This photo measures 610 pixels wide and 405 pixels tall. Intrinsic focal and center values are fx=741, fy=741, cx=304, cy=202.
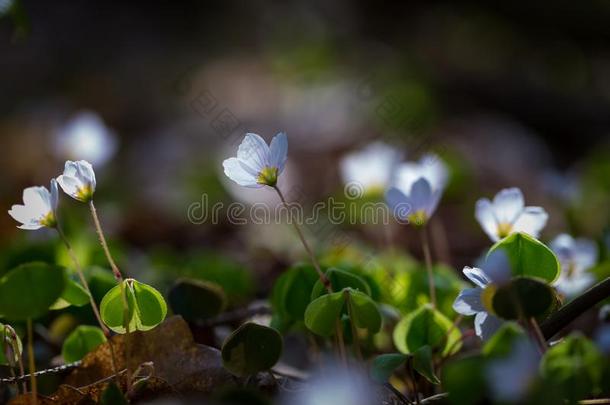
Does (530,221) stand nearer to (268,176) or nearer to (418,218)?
(418,218)

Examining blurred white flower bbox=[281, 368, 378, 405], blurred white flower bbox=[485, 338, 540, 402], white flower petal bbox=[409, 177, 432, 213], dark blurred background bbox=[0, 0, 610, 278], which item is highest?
dark blurred background bbox=[0, 0, 610, 278]

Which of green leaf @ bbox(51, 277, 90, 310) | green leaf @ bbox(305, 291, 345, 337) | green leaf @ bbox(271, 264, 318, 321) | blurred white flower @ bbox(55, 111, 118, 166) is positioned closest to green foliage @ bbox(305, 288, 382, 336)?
green leaf @ bbox(305, 291, 345, 337)

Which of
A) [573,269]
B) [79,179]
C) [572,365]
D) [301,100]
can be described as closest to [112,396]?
[79,179]

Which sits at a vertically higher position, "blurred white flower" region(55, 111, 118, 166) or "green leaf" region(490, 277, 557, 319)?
"blurred white flower" region(55, 111, 118, 166)

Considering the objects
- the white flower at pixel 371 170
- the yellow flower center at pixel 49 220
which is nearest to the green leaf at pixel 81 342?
the yellow flower center at pixel 49 220

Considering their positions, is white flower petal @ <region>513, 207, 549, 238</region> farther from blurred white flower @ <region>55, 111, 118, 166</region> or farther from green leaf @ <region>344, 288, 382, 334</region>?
blurred white flower @ <region>55, 111, 118, 166</region>

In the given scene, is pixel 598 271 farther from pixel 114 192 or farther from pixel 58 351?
pixel 114 192

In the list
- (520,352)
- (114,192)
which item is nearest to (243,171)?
(520,352)
